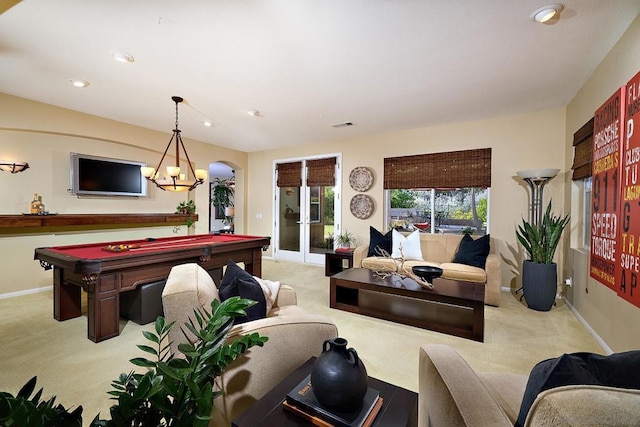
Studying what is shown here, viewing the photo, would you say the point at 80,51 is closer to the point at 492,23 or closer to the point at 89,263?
the point at 89,263

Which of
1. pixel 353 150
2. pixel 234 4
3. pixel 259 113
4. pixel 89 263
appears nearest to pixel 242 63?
pixel 234 4

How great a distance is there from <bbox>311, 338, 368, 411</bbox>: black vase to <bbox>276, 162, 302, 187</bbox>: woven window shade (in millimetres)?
5507

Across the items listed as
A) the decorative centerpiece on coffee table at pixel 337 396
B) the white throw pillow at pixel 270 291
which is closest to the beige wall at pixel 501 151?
the white throw pillow at pixel 270 291

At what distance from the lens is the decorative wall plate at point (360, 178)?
18.0 ft

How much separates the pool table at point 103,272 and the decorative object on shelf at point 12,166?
5.68ft

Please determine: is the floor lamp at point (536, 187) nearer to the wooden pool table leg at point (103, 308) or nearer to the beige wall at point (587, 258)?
the beige wall at point (587, 258)

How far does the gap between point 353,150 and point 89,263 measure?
4558mm

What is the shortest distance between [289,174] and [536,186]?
4621 mm

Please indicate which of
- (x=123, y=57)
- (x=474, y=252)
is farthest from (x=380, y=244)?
(x=123, y=57)

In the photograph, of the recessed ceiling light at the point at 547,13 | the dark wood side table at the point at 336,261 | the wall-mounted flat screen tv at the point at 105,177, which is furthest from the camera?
the dark wood side table at the point at 336,261

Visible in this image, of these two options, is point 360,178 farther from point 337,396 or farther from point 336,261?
point 337,396

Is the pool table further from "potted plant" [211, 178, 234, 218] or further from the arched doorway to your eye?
"potted plant" [211, 178, 234, 218]

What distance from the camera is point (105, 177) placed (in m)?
4.66

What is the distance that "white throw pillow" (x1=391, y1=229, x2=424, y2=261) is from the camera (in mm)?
4379
